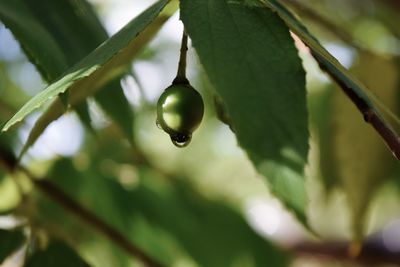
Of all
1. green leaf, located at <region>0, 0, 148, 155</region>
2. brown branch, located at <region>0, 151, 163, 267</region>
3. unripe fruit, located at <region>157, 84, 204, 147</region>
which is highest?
green leaf, located at <region>0, 0, 148, 155</region>

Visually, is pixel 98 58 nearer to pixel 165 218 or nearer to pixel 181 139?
pixel 181 139

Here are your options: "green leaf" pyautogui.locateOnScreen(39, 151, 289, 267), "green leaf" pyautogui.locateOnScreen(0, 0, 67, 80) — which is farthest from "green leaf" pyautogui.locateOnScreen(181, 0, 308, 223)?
"green leaf" pyautogui.locateOnScreen(39, 151, 289, 267)

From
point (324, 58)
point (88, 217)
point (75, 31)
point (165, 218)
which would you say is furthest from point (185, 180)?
point (324, 58)

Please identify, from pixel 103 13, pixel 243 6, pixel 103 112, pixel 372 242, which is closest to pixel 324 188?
pixel 372 242

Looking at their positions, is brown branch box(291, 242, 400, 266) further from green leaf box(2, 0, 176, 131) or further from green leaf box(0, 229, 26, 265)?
green leaf box(2, 0, 176, 131)

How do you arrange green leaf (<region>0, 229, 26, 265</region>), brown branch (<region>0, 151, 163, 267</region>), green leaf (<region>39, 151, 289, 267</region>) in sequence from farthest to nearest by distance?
1. green leaf (<region>39, 151, 289, 267</region>)
2. brown branch (<region>0, 151, 163, 267</region>)
3. green leaf (<region>0, 229, 26, 265</region>)

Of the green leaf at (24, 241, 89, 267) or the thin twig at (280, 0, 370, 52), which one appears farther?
the thin twig at (280, 0, 370, 52)

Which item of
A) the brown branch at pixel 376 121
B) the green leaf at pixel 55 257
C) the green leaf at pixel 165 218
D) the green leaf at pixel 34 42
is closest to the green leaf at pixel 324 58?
the brown branch at pixel 376 121

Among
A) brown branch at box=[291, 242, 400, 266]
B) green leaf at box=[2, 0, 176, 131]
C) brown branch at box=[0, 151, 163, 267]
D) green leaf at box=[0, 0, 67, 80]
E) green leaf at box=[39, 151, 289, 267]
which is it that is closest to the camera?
green leaf at box=[2, 0, 176, 131]

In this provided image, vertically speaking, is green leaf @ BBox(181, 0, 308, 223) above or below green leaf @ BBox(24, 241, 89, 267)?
above
